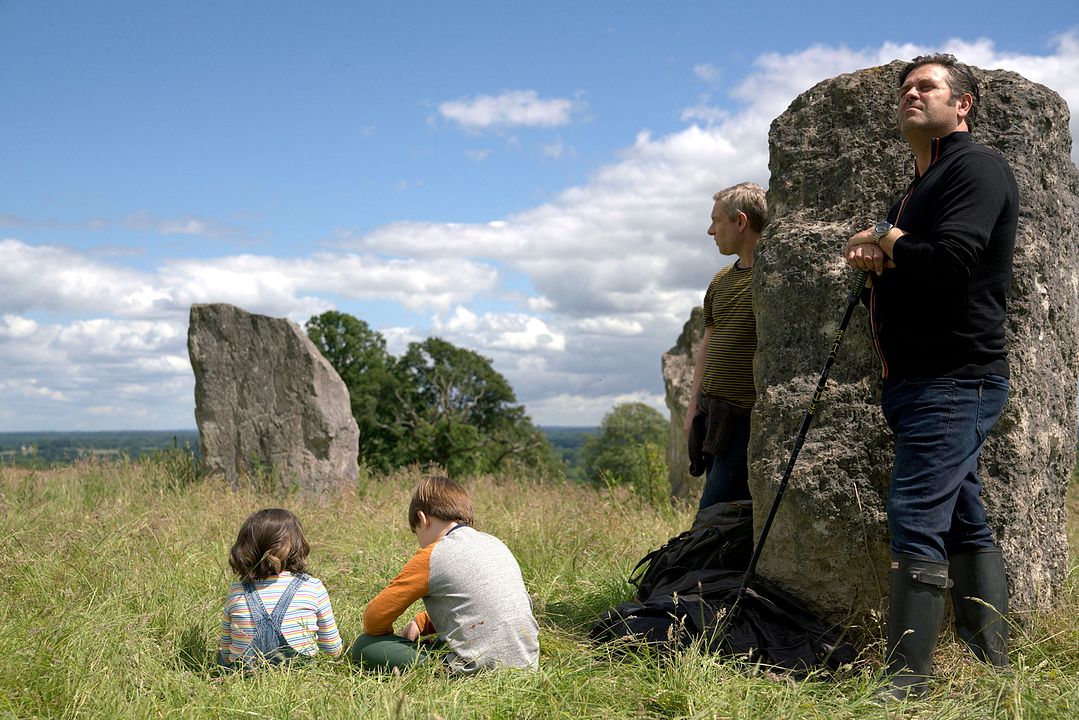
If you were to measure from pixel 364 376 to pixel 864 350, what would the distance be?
1068 inches

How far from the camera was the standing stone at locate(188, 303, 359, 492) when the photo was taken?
965 centimetres

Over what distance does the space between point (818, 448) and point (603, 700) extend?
154 centimetres

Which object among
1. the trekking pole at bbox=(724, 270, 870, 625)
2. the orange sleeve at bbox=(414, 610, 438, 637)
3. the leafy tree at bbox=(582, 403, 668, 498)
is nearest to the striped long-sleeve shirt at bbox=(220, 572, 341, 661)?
the orange sleeve at bbox=(414, 610, 438, 637)

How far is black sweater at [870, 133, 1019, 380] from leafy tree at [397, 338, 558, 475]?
84.2 feet

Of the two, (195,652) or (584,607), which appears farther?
(584,607)

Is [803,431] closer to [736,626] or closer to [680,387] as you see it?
[736,626]

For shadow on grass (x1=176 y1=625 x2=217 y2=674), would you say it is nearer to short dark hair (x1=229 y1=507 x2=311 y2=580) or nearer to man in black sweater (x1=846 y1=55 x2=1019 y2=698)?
short dark hair (x1=229 y1=507 x2=311 y2=580)

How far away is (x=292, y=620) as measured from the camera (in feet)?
12.6

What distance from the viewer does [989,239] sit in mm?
3301

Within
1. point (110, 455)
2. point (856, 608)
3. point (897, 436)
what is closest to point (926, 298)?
point (897, 436)

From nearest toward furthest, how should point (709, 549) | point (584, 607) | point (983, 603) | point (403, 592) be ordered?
point (983, 603) < point (403, 592) < point (709, 549) < point (584, 607)

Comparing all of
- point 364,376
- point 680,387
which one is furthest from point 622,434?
point 680,387

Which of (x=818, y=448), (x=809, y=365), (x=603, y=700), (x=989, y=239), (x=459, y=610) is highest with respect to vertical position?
(x=989, y=239)

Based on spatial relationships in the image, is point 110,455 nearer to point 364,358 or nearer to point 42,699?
point 42,699
